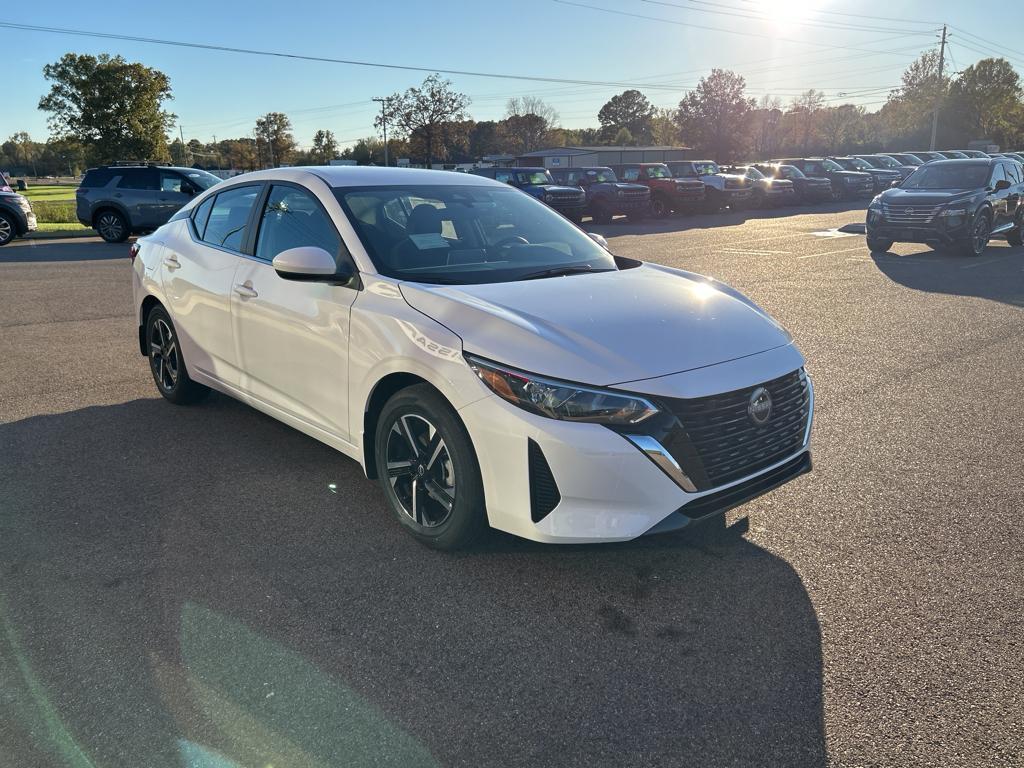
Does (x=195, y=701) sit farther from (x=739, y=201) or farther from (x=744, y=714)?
(x=739, y=201)

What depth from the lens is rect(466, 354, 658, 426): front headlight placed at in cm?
298

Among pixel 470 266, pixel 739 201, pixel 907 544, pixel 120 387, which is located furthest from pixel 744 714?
pixel 739 201

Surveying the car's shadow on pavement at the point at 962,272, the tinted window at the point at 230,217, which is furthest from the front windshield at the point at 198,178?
the car's shadow on pavement at the point at 962,272

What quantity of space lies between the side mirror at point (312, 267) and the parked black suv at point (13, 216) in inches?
712

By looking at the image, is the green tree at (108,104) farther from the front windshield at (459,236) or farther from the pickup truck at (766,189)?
the front windshield at (459,236)

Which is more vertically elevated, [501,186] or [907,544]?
[501,186]

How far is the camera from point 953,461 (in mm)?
4688

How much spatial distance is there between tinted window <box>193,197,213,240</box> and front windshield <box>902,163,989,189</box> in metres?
14.4

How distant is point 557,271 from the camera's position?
13.6 feet

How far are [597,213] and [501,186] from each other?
66.6ft

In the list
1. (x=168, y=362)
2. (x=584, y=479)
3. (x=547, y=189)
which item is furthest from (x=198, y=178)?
(x=584, y=479)

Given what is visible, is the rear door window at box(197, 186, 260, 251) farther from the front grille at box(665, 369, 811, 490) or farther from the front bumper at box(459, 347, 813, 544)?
the front grille at box(665, 369, 811, 490)

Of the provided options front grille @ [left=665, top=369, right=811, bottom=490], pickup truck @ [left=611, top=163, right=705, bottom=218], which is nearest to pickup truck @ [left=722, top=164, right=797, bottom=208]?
pickup truck @ [left=611, top=163, right=705, bottom=218]

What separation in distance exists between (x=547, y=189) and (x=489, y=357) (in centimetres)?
2064
